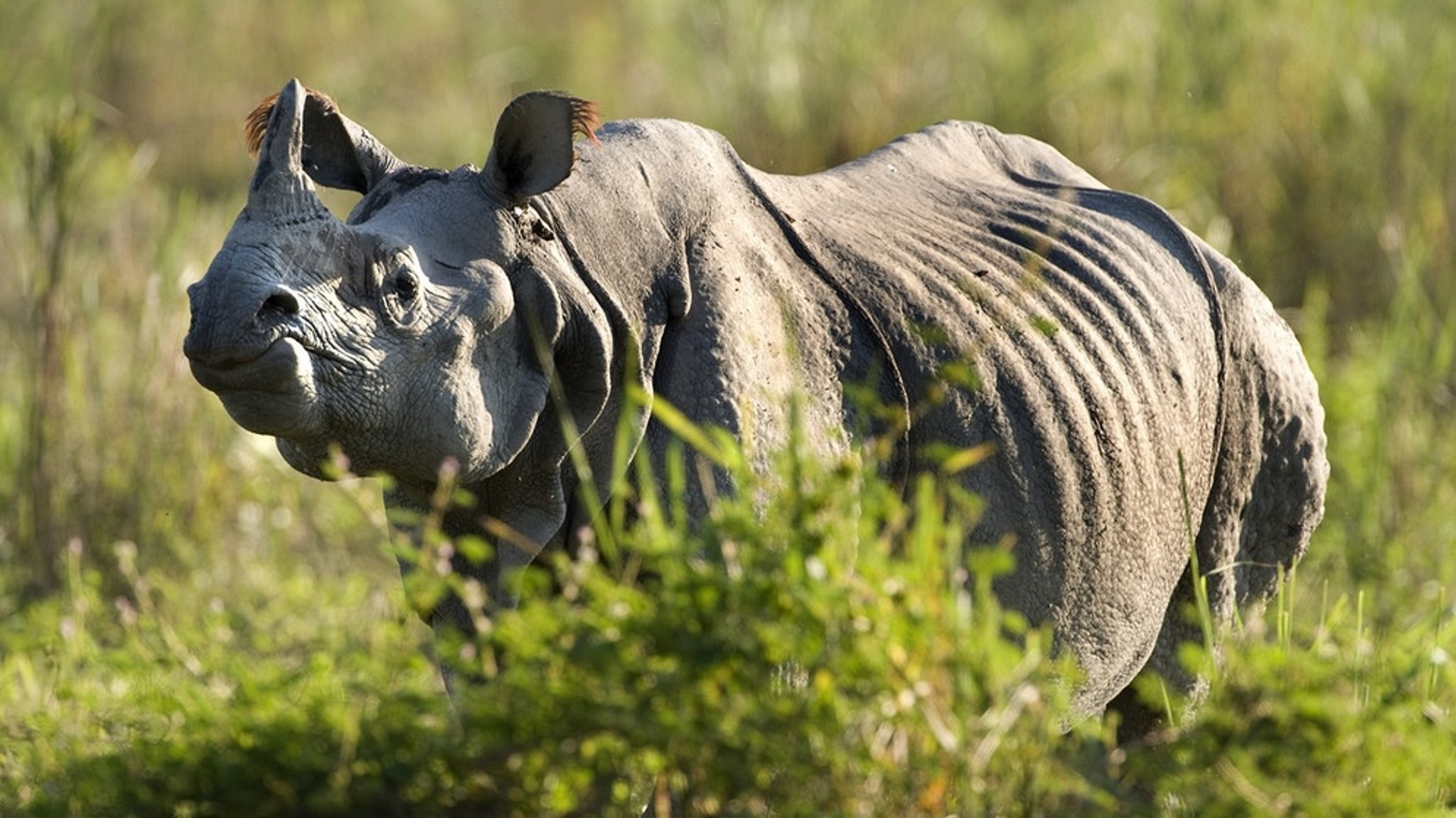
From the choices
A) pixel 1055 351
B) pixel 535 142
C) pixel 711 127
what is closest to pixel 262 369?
pixel 535 142

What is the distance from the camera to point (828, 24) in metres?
9.12

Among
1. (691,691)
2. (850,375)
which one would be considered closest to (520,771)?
(691,691)

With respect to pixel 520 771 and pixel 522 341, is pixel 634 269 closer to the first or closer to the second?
pixel 522 341

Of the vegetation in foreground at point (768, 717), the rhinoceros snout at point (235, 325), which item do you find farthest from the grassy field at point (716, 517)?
the rhinoceros snout at point (235, 325)

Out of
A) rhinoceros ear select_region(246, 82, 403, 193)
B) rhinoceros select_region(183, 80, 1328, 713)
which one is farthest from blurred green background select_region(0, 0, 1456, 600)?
rhinoceros ear select_region(246, 82, 403, 193)

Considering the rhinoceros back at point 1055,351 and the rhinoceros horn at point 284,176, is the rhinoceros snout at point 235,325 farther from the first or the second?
the rhinoceros back at point 1055,351

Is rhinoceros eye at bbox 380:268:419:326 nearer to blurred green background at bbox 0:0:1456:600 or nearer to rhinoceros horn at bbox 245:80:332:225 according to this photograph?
rhinoceros horn at bbox 245:80:332:225

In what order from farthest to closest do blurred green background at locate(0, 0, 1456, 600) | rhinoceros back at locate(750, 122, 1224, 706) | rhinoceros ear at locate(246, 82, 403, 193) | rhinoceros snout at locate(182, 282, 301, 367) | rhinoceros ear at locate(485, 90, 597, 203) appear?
blurred green background at locate(0, 0, 1456, 600), rhinoceros back at locate(750, 122, 1224, 706), rhinoceros ear at locate(246, 82, 403, 193), rhinoceros ear at locate(485, 90, 597, 203), rhinoceros snout at locate(182, 282, 301, 367)

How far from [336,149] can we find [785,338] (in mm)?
774

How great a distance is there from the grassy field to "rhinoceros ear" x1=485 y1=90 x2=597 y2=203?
61cm

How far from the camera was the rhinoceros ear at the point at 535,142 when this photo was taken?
3.38 meters

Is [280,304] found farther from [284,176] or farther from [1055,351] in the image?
[1055,351]

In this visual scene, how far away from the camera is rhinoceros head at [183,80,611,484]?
10.1 ft

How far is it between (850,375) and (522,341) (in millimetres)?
564
